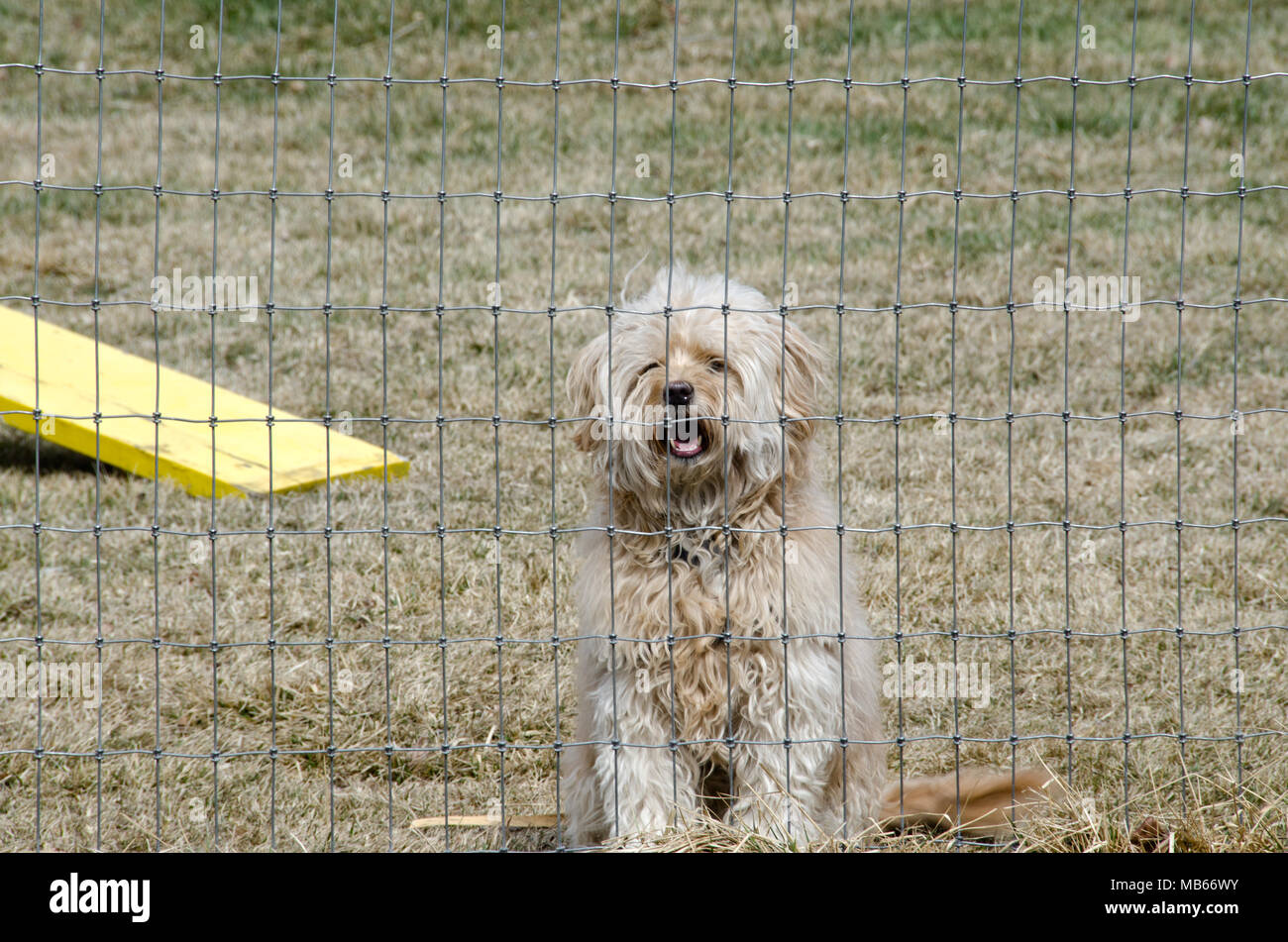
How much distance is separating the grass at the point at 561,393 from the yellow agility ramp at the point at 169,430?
0.15 m

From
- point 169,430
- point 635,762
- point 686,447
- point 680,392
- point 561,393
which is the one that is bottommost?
point 635,762

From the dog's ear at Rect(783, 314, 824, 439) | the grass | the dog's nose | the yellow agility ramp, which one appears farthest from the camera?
the yellow agility ramp

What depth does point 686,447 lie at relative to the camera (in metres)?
3.59

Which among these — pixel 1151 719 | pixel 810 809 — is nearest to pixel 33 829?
pixel 810 809

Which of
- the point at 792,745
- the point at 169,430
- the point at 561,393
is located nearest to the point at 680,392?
the point at 792,745

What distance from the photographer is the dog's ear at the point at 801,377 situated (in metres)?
3.68

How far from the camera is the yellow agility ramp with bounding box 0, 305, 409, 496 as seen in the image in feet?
19.9

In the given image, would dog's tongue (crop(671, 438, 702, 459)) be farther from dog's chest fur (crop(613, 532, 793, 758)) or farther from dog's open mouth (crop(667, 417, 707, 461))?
dog's chest fur (crop(613, 532, 793, 758))

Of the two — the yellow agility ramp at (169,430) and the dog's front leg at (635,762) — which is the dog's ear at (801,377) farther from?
the yellow agility ramp at (169,430)

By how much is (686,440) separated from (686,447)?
2 centimetres

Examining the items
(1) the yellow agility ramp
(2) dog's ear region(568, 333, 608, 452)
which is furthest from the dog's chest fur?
(1) the yellow agility ramp

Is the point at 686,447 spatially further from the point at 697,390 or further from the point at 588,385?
the point at 588,385

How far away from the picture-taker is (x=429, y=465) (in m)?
6.52

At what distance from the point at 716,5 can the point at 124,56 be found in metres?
5.78
